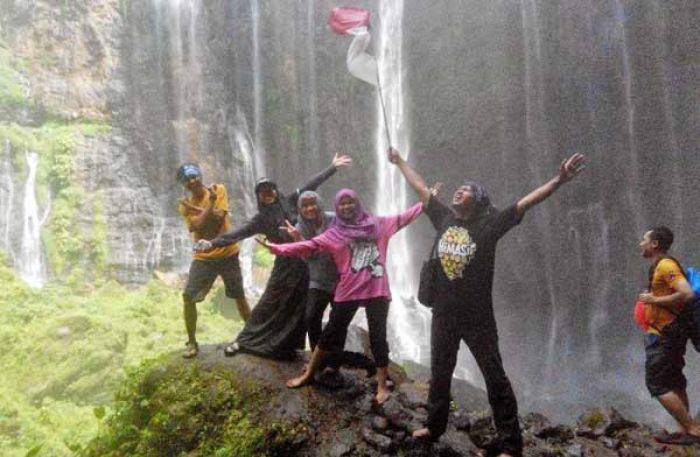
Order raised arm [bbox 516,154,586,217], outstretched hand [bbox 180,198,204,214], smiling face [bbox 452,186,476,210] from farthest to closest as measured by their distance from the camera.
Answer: outstretched hand [bbox 180,198,204,214] → smiling face [bbox 452,186,476,210] → raised arm [bbox 516,154,586,217]

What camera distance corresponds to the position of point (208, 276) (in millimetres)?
4488

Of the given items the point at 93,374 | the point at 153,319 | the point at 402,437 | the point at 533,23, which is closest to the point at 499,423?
the point at 402,437

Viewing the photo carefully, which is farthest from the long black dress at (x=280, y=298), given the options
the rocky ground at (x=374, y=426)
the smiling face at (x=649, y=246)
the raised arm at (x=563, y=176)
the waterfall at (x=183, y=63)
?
the waterfall at (x=183, y=63)

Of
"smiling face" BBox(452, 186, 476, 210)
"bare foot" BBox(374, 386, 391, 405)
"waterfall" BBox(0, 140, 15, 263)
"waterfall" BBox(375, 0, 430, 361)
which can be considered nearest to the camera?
"smiling face" BBox(452, 186, 476, 210)

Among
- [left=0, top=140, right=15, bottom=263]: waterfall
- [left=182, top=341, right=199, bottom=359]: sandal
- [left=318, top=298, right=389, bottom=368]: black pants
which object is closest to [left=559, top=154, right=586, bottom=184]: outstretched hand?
[left=318, top=298, right=389, bottom=368]: black pants

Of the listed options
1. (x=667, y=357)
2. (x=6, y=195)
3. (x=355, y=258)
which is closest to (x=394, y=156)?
(x=355, y=258)

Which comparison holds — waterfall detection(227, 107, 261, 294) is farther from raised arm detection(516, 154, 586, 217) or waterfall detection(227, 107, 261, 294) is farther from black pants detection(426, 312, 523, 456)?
raised arm detection(516, 154, 586, 217)

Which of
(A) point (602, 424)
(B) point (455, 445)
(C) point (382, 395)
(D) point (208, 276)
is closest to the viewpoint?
(B) point (455, 445)

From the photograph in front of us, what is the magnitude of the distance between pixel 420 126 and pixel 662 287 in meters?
14.3

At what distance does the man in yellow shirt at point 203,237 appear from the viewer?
4.32 m

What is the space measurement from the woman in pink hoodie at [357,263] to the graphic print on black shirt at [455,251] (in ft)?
1.51

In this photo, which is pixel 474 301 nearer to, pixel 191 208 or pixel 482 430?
pixel 482 430

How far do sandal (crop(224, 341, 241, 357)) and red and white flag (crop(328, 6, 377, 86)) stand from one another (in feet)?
9.04

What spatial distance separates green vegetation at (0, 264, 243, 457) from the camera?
25.8 ft
